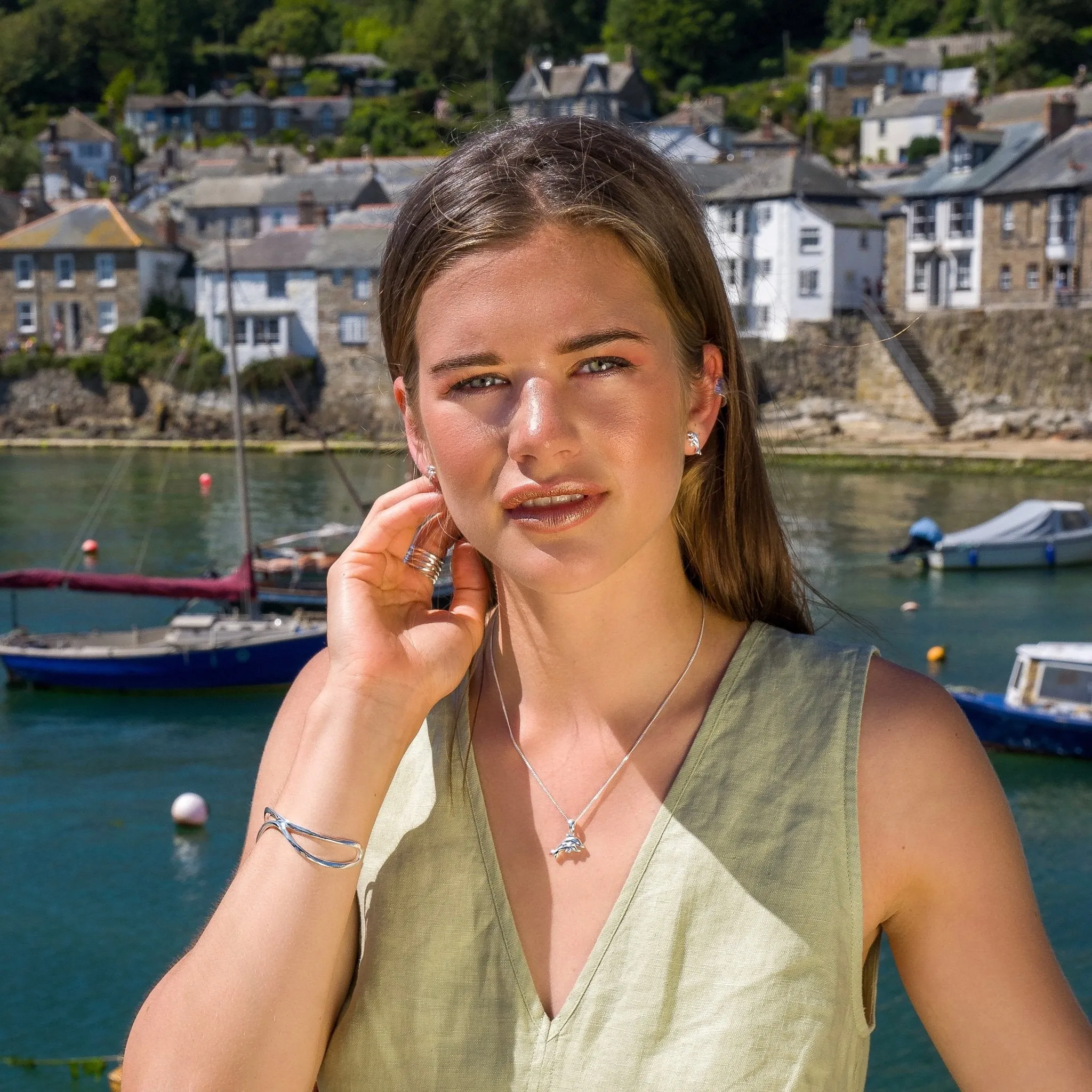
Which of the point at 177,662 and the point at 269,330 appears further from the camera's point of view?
the point at 269,330

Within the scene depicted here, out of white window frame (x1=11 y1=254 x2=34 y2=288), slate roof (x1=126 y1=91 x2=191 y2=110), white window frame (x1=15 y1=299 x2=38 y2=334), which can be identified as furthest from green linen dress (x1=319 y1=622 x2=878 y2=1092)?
slate roof (x1=126 y1=91 x2=191 y2=110)

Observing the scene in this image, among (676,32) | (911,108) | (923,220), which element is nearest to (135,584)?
(923,220)

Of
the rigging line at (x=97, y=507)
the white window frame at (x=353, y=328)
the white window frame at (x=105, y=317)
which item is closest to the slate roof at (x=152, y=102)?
the white window frame at (x=105, y=317)

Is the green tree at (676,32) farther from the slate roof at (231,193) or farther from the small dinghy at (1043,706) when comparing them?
the small dinghy at (1043,706)

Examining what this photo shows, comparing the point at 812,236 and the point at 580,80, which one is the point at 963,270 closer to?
the point at 812,236

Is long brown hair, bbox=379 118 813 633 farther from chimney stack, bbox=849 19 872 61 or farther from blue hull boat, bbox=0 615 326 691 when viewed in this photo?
chimney stack, bbox=849 19 872 61

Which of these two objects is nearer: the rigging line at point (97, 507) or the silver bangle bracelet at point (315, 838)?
the silver bangle bracelet at point (315, 838)

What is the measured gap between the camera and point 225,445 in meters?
46.2

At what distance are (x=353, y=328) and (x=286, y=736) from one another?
47.5m

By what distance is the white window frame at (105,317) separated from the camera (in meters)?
52.1

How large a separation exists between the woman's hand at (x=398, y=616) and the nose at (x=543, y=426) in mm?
314

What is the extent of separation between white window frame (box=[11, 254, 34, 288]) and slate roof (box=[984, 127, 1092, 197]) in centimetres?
3272

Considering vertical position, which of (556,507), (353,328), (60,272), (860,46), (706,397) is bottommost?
(353,328)

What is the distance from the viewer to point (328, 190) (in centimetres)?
5397
